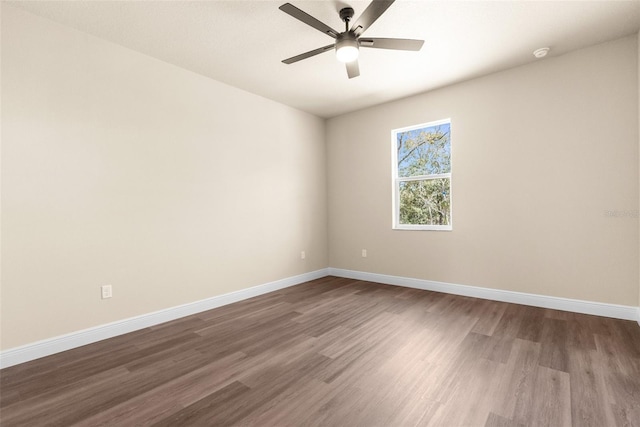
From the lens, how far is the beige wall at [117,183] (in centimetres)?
229

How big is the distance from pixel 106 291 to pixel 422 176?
12.9ft

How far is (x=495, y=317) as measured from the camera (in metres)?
3.00

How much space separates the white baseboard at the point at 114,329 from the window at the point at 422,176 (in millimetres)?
2306

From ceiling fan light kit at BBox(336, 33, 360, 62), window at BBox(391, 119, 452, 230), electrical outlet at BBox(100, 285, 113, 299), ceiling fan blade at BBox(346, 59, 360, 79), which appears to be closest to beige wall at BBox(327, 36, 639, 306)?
window at BBox(391, 119, 452, 230)

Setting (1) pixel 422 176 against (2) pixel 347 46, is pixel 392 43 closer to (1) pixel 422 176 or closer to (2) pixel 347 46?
(2) pixel 347 46

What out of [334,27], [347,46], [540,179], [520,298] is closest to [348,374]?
[347,46]

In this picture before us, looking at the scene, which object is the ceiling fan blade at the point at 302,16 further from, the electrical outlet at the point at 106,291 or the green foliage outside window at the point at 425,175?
the electrical outlet at the point at 106,291

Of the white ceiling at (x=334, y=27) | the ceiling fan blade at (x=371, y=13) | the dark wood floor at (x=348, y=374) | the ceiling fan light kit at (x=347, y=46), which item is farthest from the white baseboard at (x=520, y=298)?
the ceiling fan blade at (x=371, y=13)

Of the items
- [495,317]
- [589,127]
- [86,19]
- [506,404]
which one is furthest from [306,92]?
[506,404]

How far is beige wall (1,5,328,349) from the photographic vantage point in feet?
7.52

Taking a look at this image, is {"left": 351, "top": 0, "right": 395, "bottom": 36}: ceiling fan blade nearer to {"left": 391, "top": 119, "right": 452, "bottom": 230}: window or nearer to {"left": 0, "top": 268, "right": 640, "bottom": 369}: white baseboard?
{"left": 391, "top": 119, "right": 452, "bottom": 230}: window

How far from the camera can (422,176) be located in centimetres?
422

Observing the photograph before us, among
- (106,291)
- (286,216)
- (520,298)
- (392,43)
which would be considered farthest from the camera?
(286,216)

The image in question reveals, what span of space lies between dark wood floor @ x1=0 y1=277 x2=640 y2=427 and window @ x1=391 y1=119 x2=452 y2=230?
1.46 metres
